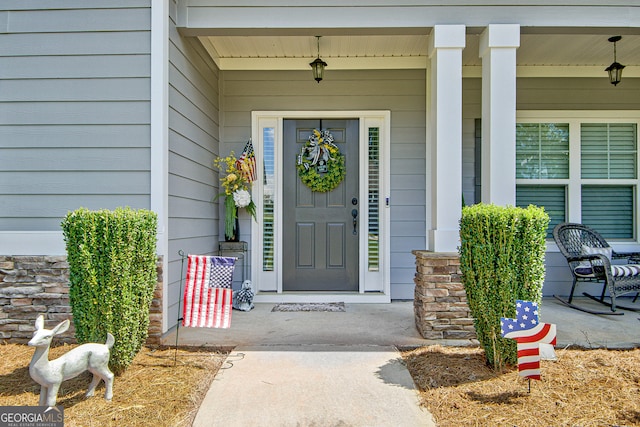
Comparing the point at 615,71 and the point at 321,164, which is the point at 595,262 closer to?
the point at 615,71

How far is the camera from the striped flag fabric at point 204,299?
9.09ft

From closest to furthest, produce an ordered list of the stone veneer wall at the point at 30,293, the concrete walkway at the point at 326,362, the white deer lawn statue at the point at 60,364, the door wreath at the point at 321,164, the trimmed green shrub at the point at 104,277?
1. the white deer lawn statue at the point at 60,364
2. the concrete walkway at the point at 326,362
3. the trimmed green shrub at the point at 104,277
4. the stone veneer wall at the point at 30,293
5. the door wreath at the point at 321,164

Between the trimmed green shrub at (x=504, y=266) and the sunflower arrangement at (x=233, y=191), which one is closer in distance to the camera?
the trimmed green shrub at (x=504, y=266)

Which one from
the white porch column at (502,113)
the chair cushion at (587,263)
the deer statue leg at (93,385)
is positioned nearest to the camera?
the deer statue leg at (93,385)

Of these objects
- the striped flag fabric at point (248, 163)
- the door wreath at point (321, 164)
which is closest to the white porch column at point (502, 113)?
the door wreath at point (321, 164)

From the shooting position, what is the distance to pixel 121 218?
248cm

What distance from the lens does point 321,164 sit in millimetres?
4566

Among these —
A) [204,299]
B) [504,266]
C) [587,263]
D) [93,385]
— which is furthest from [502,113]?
[93,385]

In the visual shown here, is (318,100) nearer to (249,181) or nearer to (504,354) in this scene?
(249,181)

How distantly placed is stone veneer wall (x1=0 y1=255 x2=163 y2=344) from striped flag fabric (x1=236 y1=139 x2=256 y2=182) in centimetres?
185

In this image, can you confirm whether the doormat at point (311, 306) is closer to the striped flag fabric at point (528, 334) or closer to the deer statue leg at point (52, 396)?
the striped flag fabric at point (528, 334)

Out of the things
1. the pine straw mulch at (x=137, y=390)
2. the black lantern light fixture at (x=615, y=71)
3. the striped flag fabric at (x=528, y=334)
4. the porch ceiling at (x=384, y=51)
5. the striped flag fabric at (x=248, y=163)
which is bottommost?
the pine straw mulch at (x=137, y=390)

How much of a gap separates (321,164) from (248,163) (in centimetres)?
77

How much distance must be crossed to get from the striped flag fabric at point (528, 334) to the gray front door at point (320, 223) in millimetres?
2319
